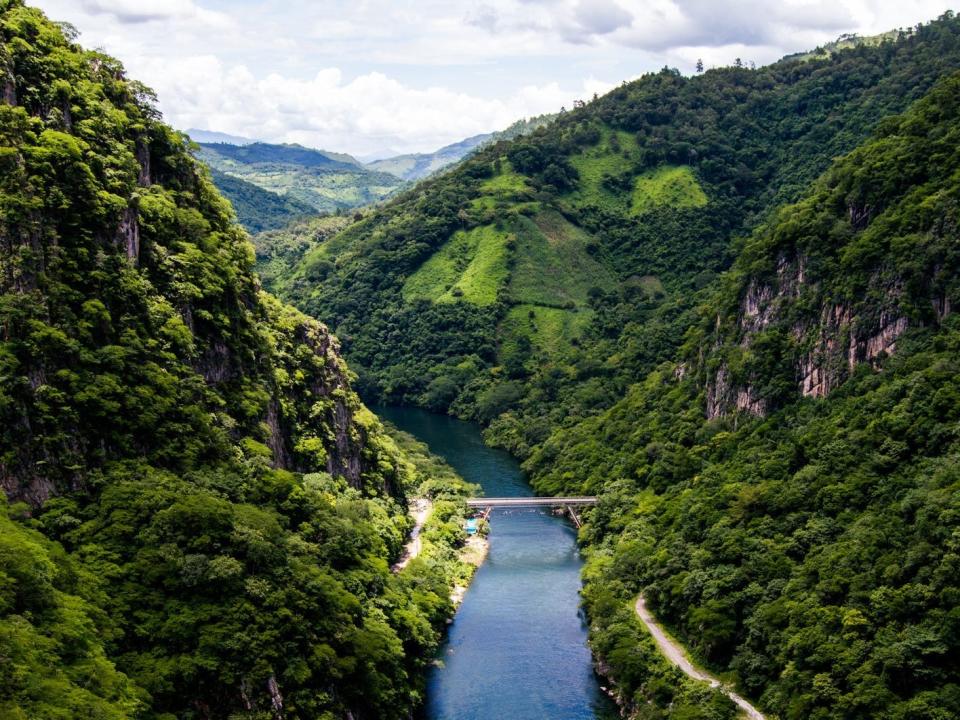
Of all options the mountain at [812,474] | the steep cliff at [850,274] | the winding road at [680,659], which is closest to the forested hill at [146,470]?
the winding road at [680,659]

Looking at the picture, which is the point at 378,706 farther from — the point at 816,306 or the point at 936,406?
the point at 816,306

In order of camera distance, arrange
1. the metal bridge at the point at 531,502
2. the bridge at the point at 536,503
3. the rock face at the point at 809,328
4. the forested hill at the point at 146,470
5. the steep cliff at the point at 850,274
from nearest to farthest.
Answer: the forested hill at the point at 146,470 → the steep cliff at the point at 850,274 → the rock face at the point at 809,328 → the bridge at the point at 536,503 → the metal bridge at the point at 531,502

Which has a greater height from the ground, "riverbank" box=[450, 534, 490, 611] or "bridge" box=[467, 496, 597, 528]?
"bridge" box=[467, 496, 597, 528]

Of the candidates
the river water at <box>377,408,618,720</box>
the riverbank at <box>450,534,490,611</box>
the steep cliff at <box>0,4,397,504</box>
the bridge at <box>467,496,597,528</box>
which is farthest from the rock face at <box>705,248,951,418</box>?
the steep cliff at <box>0,4,397,504</box>

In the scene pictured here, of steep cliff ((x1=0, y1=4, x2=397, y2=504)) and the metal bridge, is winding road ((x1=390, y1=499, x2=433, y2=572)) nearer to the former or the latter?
the metal bridge

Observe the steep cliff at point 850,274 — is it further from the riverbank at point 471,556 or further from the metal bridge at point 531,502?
the riverbank at point 471,556

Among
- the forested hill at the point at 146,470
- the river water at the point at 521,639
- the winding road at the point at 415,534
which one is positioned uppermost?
the forested hill at the point at 146,470

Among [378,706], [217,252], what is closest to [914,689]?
[378,706]
